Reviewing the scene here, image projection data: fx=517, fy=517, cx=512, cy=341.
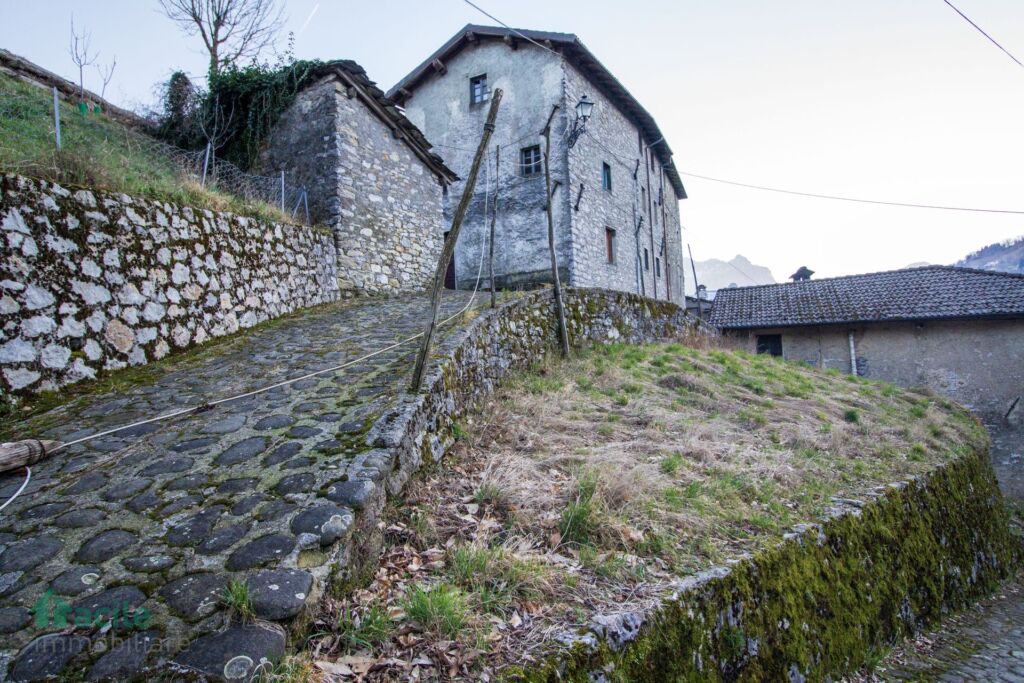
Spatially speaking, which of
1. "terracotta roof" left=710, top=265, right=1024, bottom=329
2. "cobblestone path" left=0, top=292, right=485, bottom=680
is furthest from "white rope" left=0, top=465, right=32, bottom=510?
"terracotta roof" left=710, top=265, right=1024, bottom=329

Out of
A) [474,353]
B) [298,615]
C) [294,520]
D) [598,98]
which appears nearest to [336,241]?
[474,353]

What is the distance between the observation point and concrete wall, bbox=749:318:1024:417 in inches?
515

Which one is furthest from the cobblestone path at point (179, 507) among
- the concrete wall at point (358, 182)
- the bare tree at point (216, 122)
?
the bare tree at point (216, 122)

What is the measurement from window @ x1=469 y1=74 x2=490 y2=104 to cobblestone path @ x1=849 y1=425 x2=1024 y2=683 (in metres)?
14.9

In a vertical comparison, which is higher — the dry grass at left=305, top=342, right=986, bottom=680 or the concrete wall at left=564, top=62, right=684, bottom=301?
the concrete wall at left=564, top=62, right=684, bottom=301

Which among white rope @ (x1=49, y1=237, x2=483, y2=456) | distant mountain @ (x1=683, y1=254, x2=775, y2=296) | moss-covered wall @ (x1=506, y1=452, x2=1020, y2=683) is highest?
distant mountain @ (x1=683, y1=254, x2=775, y2=296)

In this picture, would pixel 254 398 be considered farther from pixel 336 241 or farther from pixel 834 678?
pixel 336 241

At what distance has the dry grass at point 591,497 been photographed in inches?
87.0

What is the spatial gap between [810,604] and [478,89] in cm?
1529

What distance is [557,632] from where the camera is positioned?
217cm

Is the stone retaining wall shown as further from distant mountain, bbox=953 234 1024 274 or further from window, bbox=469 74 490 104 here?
distant mountain, bbox=953 234 1024 274

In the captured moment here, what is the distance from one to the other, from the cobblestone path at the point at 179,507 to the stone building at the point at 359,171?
4.85 m

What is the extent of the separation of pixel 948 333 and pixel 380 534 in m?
16.7

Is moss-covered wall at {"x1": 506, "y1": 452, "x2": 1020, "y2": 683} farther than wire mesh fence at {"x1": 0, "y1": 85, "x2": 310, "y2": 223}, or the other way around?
wire mesh fence at {"x1": 0, "y1": 85, "x2": 310, "y2": 223}
